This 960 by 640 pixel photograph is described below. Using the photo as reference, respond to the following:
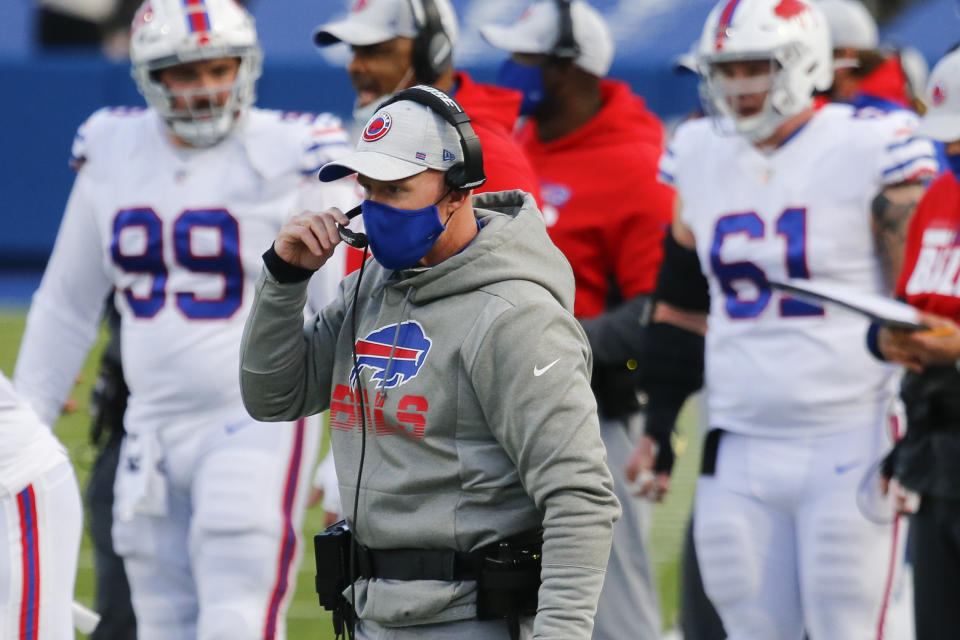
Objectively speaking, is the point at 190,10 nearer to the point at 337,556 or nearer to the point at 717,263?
the point at 717,263

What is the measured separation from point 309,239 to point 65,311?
6.04ft

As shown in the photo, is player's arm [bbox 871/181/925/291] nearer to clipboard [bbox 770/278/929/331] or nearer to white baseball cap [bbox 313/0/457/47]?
clipboard [bbox 770/278/929/331]

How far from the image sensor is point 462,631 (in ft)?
8.72

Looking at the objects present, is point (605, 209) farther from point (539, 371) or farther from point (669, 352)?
point (539, 371)

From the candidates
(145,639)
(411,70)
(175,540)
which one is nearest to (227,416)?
(175,540)

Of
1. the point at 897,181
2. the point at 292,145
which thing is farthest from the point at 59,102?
the point at 897,181

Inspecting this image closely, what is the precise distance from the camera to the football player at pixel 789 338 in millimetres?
3863

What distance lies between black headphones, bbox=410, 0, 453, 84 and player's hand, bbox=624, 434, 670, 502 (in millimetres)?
1144

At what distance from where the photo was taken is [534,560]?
8.69 ft

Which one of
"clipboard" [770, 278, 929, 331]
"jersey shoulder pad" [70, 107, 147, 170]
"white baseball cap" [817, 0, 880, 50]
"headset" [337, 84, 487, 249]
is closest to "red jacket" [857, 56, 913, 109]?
"white baseball cap" [817, 0, 880, 50]

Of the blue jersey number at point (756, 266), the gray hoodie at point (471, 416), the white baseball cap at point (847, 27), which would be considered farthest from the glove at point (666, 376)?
the white baseball cap at point (847, 27)

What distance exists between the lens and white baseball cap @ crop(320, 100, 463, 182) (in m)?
2.63

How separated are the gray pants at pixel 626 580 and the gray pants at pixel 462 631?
171 cm

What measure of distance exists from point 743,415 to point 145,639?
165 centimetres
